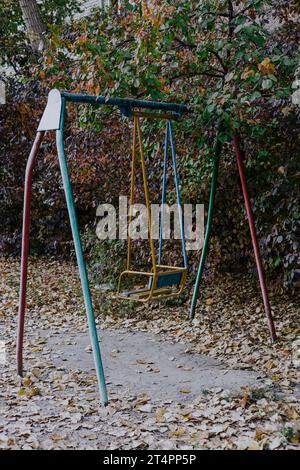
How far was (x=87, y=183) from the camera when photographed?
33.4ft

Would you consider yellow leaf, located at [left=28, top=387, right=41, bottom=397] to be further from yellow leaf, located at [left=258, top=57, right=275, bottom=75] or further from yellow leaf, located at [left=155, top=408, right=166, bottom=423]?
yellow leaf, located at [left=258, top=57, right=275, bottom=75]

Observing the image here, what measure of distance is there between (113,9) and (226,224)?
3149mm

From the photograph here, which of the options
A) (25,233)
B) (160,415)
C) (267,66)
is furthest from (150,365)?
(267,66)

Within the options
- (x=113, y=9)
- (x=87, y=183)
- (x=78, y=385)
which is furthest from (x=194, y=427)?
(x=87, y=183)

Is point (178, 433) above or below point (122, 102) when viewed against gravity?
below

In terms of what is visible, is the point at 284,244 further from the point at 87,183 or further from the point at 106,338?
the point at 87,183

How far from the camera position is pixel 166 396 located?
199 inches

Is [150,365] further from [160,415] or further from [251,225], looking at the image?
[251,225]

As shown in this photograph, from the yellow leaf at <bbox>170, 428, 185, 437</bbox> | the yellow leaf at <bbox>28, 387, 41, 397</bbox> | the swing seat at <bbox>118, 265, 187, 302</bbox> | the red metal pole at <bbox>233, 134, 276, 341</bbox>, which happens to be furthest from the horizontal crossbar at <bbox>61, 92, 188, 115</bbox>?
the yellow leaf at <bbox>170, 428, 185, 437</bbox>

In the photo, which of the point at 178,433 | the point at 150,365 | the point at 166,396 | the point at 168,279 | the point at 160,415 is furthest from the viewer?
the point at 168,279

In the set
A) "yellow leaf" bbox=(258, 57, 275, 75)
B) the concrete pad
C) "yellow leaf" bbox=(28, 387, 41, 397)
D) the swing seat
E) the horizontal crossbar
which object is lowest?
"yellow leaf" bbox=(28, 387, 41, 397)

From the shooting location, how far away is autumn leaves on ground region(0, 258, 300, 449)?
4.16m

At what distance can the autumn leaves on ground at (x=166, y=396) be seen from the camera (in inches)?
164

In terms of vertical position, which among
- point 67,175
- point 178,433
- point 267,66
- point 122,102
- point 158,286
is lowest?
point 178,433
